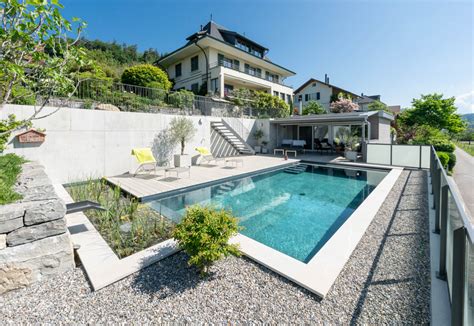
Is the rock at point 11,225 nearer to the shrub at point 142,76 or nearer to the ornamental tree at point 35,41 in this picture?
the ornamental tree at point 35,41

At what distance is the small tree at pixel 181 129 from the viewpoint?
467 inches

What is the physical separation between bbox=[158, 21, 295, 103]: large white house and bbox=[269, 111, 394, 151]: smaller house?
6668 mm

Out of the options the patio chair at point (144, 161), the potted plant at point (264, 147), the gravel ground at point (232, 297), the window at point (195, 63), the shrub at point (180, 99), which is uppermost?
the window at point (195, 63)

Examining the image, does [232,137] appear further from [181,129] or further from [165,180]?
[165,180]

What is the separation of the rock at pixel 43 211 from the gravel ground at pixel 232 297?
85 centimetres

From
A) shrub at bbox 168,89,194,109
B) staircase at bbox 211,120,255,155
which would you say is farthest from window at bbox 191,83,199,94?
shrub at bbox 168,89,194,109

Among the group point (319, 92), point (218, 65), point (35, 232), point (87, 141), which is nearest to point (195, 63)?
point (218, 65)

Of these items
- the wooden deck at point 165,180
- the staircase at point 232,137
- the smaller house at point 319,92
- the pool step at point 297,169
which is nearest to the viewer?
the wooden deck at point 165,180

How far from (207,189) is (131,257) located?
5.26 meters

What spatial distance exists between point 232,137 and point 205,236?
13971 millimetres

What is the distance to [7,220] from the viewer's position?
2758 mm

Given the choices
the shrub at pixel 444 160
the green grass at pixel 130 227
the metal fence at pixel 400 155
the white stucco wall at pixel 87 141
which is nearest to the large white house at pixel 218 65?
the white stucco wall at pixel 87 141

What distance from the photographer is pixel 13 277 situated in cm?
281

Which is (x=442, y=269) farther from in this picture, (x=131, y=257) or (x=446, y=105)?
(x=446, y=105)
